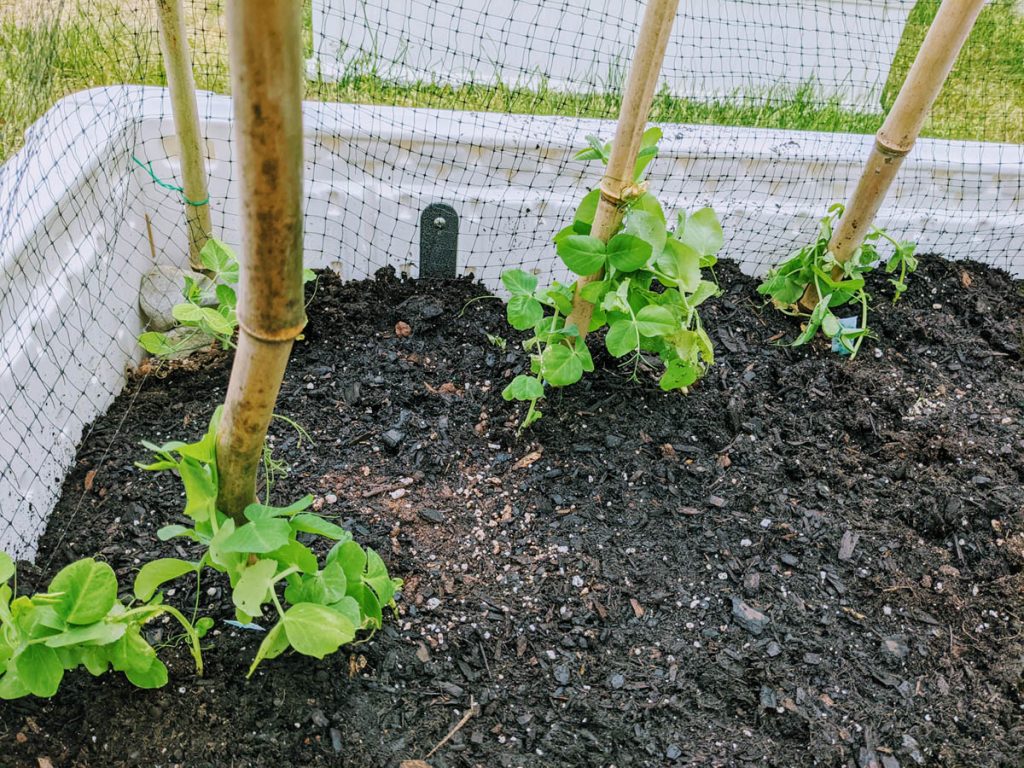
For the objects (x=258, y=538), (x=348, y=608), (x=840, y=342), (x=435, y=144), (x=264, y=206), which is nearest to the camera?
(x=264, y=206)

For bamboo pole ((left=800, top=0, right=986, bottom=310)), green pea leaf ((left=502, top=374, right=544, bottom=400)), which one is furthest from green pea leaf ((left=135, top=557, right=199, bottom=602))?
bamboo pole ((left=800, top=0, right=986, bottom=310))

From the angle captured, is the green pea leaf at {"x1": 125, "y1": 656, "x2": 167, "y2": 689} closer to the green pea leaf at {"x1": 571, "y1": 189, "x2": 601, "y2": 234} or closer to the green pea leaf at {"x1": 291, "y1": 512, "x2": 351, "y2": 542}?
the green pea leaf at {"x1": 291, "y1": 512, "x2": 351, "y2": 542}

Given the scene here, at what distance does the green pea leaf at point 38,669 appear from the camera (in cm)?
87

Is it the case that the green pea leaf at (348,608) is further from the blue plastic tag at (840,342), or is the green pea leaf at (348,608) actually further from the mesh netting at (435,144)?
the blue plastic tag at (840,342)

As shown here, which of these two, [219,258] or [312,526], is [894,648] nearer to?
[312,526]

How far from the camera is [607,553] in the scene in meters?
1.28

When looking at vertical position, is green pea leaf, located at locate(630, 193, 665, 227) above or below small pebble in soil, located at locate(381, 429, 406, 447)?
above

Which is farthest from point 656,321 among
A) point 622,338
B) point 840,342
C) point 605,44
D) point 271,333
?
point 605,44

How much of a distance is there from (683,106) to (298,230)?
1776 mm

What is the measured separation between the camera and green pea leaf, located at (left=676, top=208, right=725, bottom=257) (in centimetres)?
137

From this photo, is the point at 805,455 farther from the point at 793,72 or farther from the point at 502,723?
the point at 793,72

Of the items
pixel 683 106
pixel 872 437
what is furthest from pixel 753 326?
pixel 683 106

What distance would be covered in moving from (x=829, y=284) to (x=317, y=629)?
125cm

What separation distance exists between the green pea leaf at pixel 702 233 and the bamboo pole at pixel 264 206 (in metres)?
0.79
